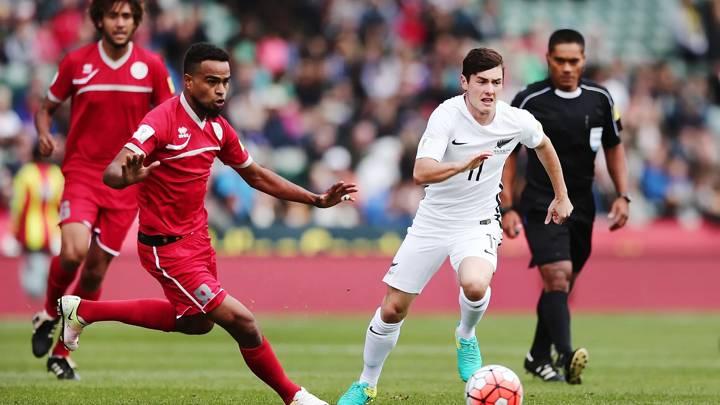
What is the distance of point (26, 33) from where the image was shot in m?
21.2

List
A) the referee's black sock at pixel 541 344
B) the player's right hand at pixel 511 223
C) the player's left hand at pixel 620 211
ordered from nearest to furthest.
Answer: the player's right hand at pixel 511 223, the referee's black sock at pixel 541 344, the player's left hand at pixel 620 211

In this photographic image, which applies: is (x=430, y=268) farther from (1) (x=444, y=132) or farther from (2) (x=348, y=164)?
(2) (x=348, y=164)

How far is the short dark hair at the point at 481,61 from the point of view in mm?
8523

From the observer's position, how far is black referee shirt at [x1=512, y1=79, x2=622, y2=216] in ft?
35.4

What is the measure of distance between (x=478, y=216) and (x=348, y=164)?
473 inches

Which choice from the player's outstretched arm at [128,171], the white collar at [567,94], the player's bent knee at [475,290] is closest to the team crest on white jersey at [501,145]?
the player's bent knee at [475,290]

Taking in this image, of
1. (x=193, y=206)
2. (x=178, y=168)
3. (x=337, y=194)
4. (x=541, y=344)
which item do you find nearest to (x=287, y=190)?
(x=337, y=194)

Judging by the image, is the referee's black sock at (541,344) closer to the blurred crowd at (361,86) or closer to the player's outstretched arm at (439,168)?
the player's outstretched arm at (439,168)

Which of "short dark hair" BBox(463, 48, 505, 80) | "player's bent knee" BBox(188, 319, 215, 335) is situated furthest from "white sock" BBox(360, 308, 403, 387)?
A: "short dark hair" BBox(463, 48, 505, 80)

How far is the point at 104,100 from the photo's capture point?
10.4 m

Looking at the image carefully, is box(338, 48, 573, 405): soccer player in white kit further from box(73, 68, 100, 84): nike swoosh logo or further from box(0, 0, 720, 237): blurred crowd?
box(0, 0, 720, 237): blurred crowd

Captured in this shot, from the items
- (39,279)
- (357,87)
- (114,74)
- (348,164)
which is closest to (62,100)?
(114,74)

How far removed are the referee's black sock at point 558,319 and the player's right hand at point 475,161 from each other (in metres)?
2.76

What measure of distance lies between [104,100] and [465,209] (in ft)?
10.8
